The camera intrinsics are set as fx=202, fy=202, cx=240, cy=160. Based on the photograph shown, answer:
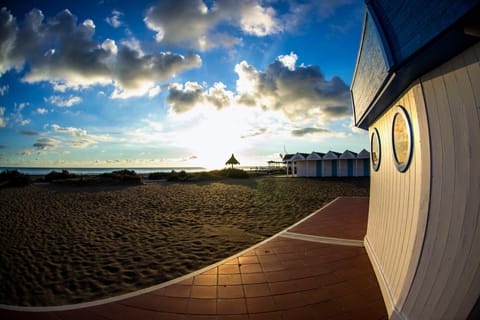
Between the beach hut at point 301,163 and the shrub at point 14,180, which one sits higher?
the beach hut at point 301,163

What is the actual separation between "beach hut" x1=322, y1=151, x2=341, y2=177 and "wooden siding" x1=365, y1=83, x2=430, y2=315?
24348 mm

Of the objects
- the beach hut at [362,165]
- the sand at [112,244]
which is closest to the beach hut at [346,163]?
the beach hut at [362,165]

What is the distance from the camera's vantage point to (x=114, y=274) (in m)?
3.50

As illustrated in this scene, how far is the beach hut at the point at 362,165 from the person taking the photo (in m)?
24.2

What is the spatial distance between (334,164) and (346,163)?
4.54 feet

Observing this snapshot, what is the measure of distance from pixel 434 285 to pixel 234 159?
3238cm

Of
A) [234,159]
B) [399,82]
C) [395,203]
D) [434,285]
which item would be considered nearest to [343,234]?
[395,203]

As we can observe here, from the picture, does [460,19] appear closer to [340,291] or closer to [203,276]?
[340,291]

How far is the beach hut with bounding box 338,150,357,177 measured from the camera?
24.9 m

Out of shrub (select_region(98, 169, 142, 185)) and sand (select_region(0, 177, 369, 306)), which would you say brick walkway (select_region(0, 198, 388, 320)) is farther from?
shrub (select_region(98, 169, 142, 185))

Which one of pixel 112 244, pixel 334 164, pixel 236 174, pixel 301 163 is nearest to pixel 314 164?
pixel 301 163

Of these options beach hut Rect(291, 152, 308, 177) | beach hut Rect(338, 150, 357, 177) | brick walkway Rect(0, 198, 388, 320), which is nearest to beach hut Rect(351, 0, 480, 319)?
brick walkway Rect(0, 198, 388, 320)

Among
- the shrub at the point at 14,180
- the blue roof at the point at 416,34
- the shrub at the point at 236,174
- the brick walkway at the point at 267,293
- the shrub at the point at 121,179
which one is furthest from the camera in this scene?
the shrub at the point at 236,174

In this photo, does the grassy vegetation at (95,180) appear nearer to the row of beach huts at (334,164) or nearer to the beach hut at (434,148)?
the row of beach huts at (334,164)
